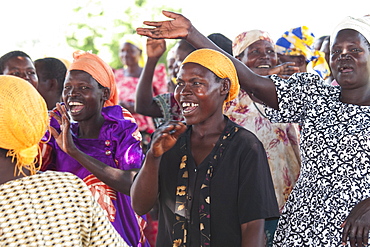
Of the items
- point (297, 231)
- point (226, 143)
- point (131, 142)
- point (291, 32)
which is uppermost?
point (291, 32)

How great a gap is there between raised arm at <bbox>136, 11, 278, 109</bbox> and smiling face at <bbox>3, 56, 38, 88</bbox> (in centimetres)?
167

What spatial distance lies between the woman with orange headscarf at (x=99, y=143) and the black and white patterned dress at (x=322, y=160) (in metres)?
0.98

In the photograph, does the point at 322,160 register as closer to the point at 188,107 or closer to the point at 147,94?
the point at 188,107

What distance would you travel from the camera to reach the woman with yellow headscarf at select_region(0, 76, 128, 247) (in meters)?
2.12

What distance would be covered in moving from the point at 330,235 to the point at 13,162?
5.81 feet

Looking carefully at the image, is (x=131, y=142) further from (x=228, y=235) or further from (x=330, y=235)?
(x=330, y=235)

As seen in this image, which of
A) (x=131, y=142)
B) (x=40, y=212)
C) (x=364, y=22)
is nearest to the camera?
(x=40, y=212)

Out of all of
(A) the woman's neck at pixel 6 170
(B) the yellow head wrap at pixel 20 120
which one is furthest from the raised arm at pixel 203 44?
(A) the woman's neck at pixel 6 170

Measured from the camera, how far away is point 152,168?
2785mm

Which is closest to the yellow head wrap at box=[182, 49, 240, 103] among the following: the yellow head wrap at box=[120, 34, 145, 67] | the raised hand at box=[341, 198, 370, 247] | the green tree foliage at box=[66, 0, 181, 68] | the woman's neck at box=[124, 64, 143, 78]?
the raised hand at box=[341, 198, 370, 247]

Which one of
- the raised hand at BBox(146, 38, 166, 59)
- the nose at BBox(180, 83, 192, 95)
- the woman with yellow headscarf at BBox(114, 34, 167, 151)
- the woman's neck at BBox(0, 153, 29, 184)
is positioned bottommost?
the woman with yellow headscarf at BBox(114, 34, 167, 151)

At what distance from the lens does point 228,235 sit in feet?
9.08

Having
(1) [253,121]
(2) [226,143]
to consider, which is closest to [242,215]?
(2) [226,143]

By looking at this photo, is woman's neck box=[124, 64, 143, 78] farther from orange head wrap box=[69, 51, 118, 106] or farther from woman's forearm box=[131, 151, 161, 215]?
woman's forearm box=[131, 151, 161, 215]
